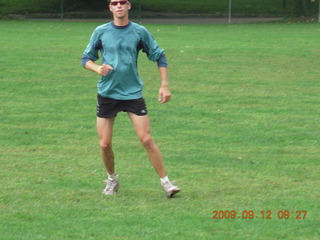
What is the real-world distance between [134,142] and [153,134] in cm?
55

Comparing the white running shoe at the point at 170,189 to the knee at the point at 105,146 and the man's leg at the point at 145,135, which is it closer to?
the man's leg at the point at 145,135

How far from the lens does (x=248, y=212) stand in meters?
7.30

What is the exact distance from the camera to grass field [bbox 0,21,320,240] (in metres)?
7.01

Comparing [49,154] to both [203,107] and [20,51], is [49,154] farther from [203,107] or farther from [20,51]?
[20,51]

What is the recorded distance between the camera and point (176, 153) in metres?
10.0

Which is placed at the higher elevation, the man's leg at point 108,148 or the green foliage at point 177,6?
the man's leg at point 108,148

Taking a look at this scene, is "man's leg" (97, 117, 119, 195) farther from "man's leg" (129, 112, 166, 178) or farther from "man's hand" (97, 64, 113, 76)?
"man's hand" (97, 64, 113, 76)

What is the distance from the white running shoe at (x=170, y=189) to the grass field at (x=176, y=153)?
0.20 ft

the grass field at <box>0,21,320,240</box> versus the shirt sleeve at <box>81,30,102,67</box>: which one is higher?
the shirt sleeve at <box>81,30,102,67</box>
